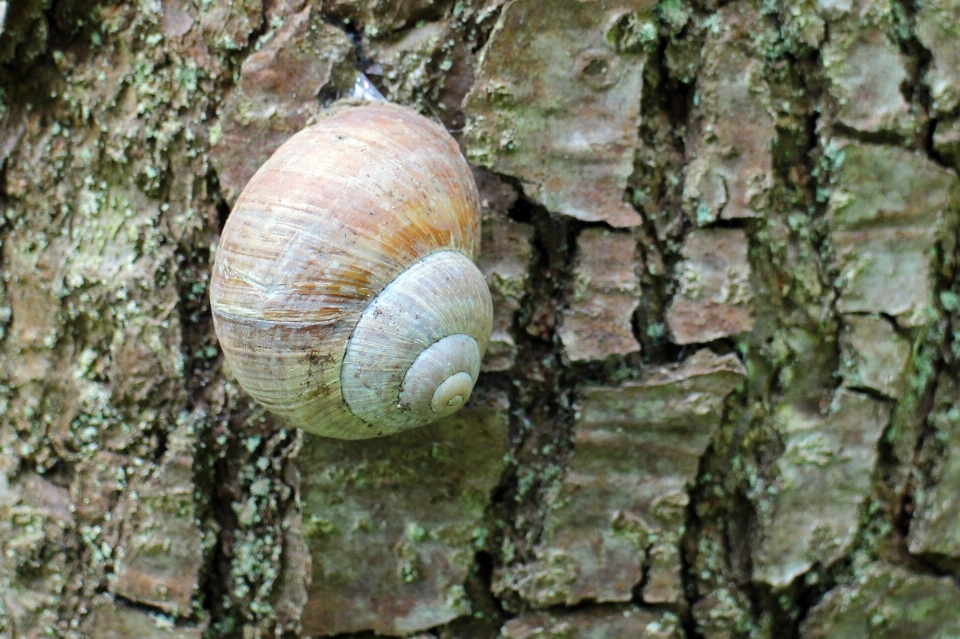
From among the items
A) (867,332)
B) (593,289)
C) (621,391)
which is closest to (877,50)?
(867,332)

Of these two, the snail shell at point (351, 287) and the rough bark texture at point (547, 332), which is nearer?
the snail shell at point (351, 287)

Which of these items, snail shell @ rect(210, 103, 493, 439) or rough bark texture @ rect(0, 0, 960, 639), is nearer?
snail shell @ rect(210, 103, 493, 439)

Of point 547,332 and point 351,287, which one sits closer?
point 351,287

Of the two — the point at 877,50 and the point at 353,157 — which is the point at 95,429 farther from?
the point at 877,50
